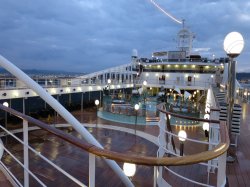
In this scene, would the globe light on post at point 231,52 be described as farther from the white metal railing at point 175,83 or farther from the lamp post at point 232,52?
the white metal railing at point 175,83

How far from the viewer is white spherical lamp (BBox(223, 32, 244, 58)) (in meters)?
2.93

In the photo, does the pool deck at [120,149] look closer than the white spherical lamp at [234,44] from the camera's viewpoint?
No

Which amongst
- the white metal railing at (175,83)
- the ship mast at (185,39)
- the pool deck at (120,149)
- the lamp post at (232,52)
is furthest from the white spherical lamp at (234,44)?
the ship mast at (185,39)

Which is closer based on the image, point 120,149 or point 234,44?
point 234,44

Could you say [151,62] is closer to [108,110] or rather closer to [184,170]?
[108,110]

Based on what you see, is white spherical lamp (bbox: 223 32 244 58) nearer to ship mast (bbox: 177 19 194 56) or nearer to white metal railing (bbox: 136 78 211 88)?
white metal railing (bbox: 136 78 211 88)

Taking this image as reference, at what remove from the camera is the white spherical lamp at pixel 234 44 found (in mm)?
2926

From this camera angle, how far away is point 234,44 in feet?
9.63

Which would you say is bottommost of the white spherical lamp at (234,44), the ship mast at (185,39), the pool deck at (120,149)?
the pool deck at (120,149)

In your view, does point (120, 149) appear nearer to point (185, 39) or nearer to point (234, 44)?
point (234, 44)

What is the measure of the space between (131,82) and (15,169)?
19.1 metres

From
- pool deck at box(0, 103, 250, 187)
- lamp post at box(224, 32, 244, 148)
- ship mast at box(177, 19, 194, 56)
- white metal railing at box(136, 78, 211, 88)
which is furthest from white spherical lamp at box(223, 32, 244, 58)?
ship mast at box(177, 19, 194, 56)

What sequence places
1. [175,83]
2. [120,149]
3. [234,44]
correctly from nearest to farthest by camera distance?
[234,44], [120,149], [175,83]

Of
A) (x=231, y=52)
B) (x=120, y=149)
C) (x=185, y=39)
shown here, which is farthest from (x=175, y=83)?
(x=231, y=52)
